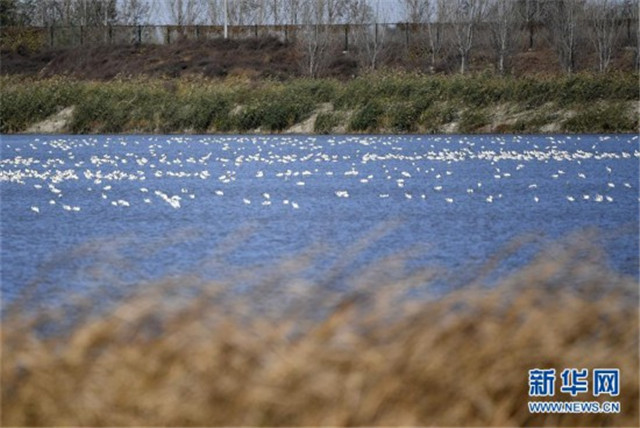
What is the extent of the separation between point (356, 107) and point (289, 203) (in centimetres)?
2745

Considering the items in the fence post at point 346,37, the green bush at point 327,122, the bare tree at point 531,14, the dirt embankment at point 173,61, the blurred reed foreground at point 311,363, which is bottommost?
the green bush at point 327,122

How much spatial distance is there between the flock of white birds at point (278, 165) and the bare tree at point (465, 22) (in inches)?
1036

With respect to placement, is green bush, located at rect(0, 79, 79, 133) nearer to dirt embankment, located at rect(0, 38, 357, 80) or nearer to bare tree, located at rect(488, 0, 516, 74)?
dirt embankment, located at rect(0, 38, 357, 80)

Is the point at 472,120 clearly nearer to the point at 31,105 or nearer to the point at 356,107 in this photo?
the point at 356,107

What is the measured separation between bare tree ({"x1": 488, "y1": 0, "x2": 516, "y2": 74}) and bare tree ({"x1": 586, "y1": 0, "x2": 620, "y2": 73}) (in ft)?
13.0

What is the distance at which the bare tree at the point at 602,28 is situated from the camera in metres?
68.1

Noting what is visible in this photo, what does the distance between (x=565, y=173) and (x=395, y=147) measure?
449 inches

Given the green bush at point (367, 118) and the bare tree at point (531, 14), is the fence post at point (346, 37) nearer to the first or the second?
the bare tree at point (531, 14)

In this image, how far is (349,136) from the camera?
158 ft

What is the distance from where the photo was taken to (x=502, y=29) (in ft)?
229

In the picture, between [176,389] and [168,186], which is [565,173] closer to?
[168,186]

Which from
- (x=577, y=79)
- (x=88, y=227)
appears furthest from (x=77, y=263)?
(x=577, y=79)

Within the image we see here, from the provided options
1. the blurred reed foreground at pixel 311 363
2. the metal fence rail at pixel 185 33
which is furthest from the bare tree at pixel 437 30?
the blurred reed foreground at pixel 311 363

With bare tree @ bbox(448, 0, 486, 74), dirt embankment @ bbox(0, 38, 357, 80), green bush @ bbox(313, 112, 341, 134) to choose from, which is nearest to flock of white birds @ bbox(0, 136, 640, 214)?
green bush @ bbox(313, 112, 341, 134)
